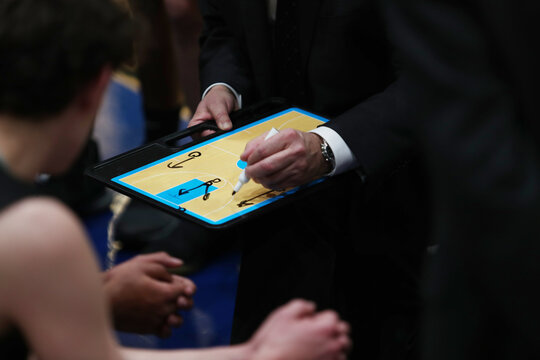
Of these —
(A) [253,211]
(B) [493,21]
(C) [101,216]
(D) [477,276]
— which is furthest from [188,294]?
(C) [101,216]

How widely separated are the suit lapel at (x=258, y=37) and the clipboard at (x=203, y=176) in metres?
0.17

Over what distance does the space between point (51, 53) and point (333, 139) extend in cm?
62

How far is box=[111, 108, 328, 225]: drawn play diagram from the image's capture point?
4.11 ft

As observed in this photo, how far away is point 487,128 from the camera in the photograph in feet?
2.85

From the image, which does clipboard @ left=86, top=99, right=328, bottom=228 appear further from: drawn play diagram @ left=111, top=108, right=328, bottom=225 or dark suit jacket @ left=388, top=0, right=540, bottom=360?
dark suit jacket @ left=388, top=0, right=540, bottom=360

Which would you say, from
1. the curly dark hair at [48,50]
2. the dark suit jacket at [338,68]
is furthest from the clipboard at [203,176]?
the curly dark hair at [48,50]

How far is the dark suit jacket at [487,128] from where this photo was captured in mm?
861

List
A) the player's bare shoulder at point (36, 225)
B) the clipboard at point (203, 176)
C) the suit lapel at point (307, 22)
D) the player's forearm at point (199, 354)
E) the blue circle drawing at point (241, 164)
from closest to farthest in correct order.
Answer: the player's bare shoulder at point (36, 225), the player's forearm at point (199, 354), the clipboard at point (203, 176), the blue circle drawing at point (241, 164), the suit lapel at point (307, 22)

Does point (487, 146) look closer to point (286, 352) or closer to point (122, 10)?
point (286, 352)

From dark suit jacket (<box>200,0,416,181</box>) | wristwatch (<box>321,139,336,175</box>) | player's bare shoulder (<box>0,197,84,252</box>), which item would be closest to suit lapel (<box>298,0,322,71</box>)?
dark suit jacket (<box>200,0,416,181</box>)

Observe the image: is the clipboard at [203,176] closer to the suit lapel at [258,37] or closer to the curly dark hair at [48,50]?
the suit lapel at [258,37]

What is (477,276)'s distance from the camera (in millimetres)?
930

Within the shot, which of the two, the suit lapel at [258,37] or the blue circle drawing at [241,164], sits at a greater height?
the suit lapel at [258,37]

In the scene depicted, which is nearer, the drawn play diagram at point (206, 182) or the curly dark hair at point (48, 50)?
the curly dark hair at point (48, 50)
